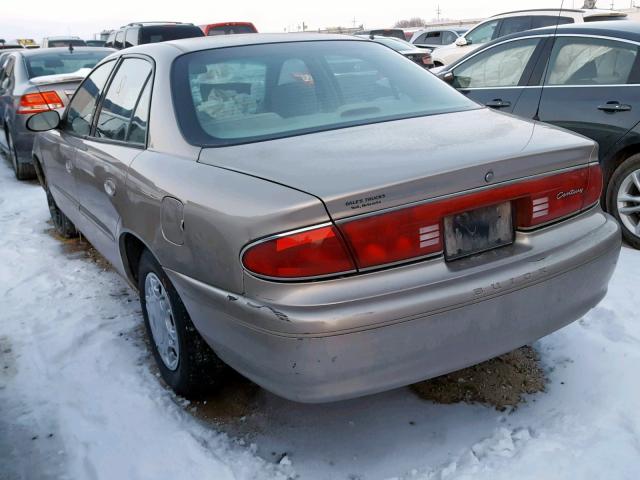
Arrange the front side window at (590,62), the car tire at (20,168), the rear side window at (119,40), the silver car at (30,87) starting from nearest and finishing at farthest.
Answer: the front side window at (590,62) < the silver car at (30,87) < the car tire at (20,168) < the rear side window at (119,40)

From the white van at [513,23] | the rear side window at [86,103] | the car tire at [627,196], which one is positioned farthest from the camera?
the white van at [513,23]

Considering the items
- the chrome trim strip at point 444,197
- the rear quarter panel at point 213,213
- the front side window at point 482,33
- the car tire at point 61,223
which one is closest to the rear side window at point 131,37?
the front side window at point 482,33

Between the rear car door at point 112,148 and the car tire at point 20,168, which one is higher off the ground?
the rear car door at point 112,148

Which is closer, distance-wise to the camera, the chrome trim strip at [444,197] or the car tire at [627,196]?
the chrome trim strip at [444,197]

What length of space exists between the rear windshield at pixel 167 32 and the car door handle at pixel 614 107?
386 inches

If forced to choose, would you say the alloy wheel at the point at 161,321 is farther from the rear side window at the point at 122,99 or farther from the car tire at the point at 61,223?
the car tire at the point at 61,223

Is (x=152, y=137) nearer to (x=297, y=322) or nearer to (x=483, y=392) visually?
(x=297, y=322)

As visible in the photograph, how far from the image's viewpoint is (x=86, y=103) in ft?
13.3

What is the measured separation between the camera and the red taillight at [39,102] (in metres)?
7.50

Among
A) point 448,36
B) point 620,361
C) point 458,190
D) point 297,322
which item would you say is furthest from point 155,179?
point 448,36

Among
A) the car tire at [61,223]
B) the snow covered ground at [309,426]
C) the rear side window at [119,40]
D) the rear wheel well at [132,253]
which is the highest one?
the rear side window at [119,40]

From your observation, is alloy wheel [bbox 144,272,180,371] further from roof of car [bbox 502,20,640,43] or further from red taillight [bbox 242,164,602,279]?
roof of car [bbox 502,20,640,43]

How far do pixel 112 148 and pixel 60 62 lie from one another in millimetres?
5913

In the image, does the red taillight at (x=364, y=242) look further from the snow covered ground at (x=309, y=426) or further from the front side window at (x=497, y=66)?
the front side window at (x=497, y=66)
